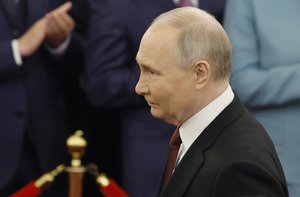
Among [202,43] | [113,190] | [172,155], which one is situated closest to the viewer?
[202,43]

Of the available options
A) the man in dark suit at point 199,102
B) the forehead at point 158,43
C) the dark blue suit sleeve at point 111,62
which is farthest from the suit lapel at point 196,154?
the dark blue suit sleeve at point 111,62

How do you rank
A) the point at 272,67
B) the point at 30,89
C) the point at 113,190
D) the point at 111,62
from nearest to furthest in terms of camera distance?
1. the point at 113,190
2. the point at 272,67
3. the point at 111,62
4. the point at 30,89

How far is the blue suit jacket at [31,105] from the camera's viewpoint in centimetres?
475

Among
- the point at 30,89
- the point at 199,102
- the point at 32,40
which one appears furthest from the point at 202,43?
the point at 30,89

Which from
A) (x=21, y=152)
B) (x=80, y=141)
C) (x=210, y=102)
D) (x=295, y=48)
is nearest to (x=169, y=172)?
(x=210, y=102)

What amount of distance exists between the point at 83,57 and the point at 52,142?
19.7 inches

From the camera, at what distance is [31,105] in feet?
16.1

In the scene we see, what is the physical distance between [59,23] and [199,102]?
6.75 ft

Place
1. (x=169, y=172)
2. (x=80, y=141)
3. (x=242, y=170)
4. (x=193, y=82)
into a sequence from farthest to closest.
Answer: (x=80, y=141) < (x=169, y=172) < (x=193, y=82) < (x=242, y=170)

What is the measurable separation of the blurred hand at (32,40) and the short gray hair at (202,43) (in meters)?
2.00

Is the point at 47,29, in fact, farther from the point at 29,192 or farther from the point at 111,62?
the point at 29,192

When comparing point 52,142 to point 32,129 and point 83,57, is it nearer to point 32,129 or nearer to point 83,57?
point 32,129

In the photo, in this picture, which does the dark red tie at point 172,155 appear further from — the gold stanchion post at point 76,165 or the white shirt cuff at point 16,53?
the white shirt cuff at point 16,53

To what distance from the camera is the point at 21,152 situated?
4844mm
